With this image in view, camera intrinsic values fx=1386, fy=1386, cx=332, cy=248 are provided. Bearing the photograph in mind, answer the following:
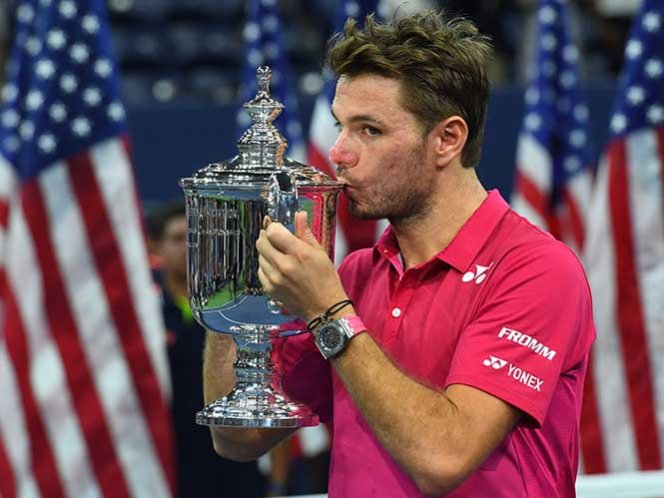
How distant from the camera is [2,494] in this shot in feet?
15.8

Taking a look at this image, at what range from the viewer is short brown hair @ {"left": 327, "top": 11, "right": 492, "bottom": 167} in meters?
2.32

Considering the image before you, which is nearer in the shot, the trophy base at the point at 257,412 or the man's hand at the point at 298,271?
the man's hand at the point at 298,271

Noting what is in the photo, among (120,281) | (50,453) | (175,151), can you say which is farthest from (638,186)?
(175,151)

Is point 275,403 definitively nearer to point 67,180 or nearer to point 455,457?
point 455,457

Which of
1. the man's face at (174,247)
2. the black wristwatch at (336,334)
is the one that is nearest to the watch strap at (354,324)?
the black wristwatch at (336,334)

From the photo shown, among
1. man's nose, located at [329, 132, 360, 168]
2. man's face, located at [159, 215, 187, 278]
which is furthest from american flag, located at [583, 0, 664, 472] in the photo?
man's nose, located at [329, 132, 360, 168]

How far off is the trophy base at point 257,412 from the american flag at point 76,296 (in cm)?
246

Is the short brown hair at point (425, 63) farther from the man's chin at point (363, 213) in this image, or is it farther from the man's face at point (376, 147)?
the man's chin at point (363, 213)

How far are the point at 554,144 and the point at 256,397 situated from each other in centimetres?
375

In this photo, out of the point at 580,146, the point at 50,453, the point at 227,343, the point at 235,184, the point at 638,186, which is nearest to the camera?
the point at 235,184

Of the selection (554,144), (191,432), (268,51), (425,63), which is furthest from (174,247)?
(425,63)

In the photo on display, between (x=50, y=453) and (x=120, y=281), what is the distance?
0.64 metres

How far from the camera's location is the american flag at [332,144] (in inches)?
218

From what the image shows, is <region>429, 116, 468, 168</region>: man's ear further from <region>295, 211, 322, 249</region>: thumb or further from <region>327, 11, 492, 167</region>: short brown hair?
<region>295, 211, 322, 249</region>: thumb
